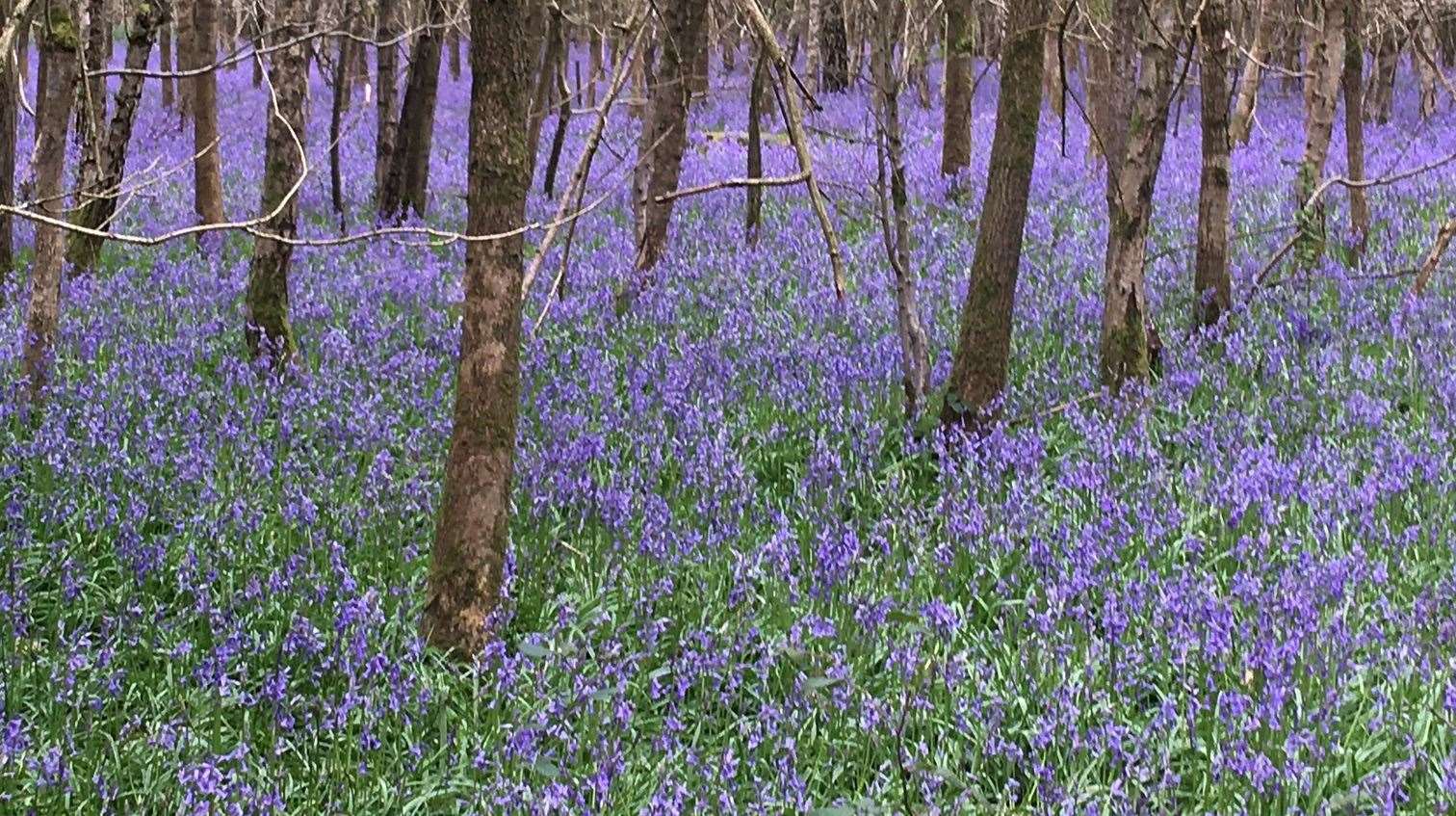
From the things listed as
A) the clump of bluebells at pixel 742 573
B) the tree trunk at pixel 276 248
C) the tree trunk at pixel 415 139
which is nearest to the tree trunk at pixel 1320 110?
the clump of bluebells at pixel 742 573

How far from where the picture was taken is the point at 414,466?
6.47m

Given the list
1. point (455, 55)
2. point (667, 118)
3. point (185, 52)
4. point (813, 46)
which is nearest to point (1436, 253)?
point (667, 118)

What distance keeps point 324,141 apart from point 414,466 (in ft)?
52.4

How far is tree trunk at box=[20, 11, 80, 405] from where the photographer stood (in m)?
6.34

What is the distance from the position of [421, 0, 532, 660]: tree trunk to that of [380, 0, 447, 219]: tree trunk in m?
8.96

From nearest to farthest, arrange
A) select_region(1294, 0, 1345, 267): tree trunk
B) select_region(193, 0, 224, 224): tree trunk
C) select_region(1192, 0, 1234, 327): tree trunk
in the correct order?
select_region(1192, 0, 1234, 327): tree trunk → select_region(1294, 0, 1345, 267): tree trunk → select_region(193, 0, 224, 224): tree trunk

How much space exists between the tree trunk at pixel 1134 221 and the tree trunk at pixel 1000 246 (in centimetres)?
95

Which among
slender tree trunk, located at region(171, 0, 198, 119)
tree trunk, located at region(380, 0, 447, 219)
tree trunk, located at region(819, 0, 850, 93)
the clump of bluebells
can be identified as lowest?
the clump of bluebells

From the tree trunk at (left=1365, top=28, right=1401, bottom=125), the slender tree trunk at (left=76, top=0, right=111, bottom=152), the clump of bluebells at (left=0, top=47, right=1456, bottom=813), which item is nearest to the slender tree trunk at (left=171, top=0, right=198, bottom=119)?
the slender tree trunk at (left=76, top=0, right=111, bottom=152)

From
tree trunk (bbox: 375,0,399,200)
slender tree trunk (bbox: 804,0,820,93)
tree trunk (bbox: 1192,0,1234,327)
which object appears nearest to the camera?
tree trunk (bbox: 1192,0,1234,327)

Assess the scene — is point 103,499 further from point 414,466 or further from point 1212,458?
point 1212,458

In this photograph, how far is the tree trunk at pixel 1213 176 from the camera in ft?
27.0

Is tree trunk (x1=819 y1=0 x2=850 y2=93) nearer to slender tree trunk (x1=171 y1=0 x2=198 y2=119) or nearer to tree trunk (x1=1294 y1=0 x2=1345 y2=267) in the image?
slender tree trunk (x1=171 y1=0 x2=198 y2=119)

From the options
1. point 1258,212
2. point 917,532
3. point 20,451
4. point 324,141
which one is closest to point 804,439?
point 917,532
